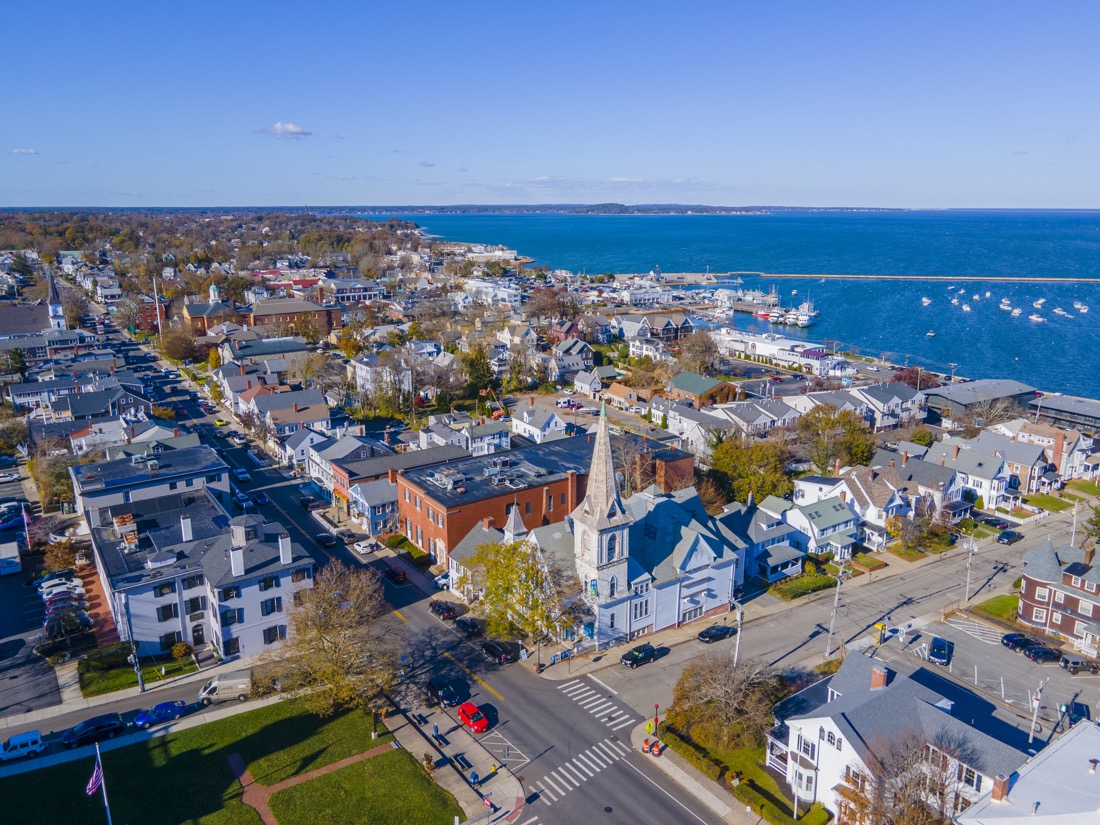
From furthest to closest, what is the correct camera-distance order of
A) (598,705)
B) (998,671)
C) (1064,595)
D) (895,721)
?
(1064,595), (998,671), (598,705), (895,721)

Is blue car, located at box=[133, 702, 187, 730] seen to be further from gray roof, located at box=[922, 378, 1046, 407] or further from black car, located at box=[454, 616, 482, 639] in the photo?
gray roof, located at box=[922, 378, 1046, 407]

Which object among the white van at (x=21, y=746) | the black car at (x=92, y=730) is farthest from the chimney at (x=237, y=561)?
the white van at (x=21, y=746)

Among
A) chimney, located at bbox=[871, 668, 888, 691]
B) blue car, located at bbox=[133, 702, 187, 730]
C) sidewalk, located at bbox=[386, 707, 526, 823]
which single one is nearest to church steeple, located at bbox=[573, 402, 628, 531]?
sidewalk, located at bbox=[386, 707, 526, 823]

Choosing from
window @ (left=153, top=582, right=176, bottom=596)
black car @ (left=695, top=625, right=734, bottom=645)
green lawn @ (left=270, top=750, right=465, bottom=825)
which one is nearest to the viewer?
green lawn @ (left=270, top=750, right=465, bottom=825)

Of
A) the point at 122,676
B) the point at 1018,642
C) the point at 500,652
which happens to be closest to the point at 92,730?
the point at 122,676

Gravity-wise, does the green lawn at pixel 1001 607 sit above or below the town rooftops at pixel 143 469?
below

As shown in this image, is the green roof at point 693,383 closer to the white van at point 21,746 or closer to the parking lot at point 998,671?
the parking lot at point 998,671

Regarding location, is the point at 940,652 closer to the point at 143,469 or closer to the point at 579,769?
the point at 579,769
